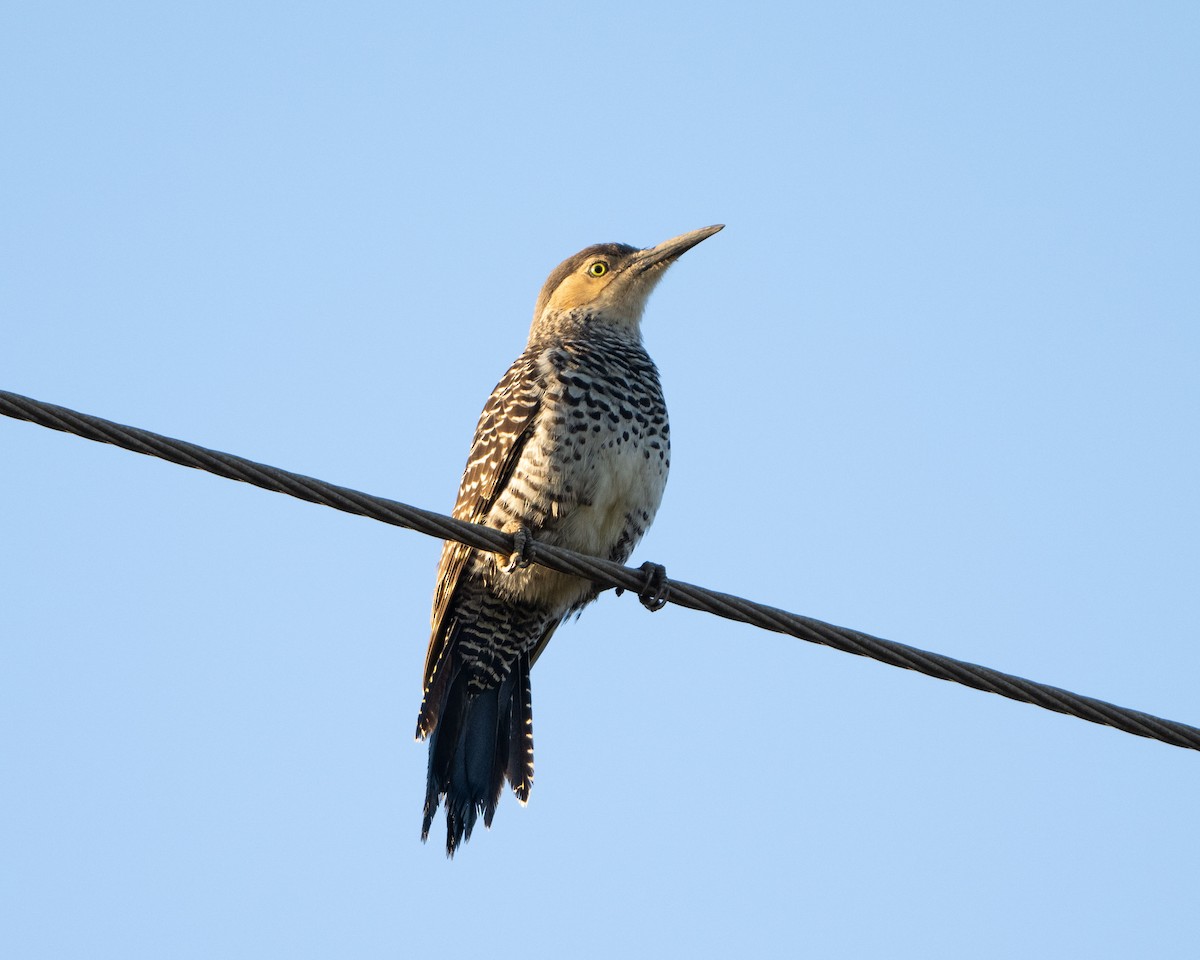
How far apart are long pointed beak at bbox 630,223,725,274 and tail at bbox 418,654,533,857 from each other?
2312 millimetres

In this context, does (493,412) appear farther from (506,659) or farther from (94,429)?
(94,429)

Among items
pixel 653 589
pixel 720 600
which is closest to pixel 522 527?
pixel 653 589

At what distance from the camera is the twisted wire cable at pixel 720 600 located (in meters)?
4.12

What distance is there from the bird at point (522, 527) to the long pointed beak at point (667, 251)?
0.91 metres

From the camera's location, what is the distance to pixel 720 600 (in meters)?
4.82

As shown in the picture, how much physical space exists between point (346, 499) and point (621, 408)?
2.74m

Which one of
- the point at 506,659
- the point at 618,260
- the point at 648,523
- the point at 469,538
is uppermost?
the point at 618,260

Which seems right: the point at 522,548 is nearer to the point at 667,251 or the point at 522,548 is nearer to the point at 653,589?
the point at 653,589

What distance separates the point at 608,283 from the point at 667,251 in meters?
0.39

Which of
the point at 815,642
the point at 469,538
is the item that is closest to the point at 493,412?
the point at 469,538

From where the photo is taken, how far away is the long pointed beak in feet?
27.3

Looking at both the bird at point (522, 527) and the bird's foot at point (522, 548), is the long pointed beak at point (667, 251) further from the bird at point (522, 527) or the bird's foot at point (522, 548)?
the bird's foot at point (522, 548)

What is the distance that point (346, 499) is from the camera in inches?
175

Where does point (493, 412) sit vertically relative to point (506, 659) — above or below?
above
